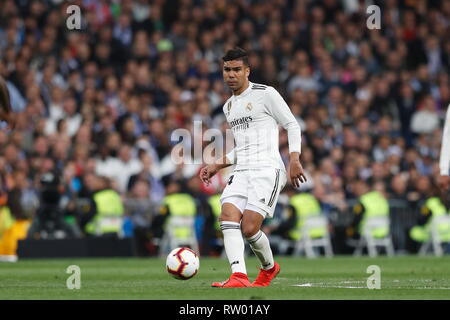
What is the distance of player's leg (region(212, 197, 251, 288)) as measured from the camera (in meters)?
9.98

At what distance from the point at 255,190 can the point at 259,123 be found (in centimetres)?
67

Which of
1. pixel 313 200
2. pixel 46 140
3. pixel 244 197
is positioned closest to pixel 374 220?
pixel 313 200

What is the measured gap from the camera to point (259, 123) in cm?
1043

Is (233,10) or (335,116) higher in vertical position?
(233,10)

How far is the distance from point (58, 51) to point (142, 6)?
2.66 metres

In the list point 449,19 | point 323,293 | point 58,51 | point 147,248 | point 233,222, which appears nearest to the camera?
point 323,293

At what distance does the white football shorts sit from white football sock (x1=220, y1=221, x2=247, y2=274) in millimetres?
245

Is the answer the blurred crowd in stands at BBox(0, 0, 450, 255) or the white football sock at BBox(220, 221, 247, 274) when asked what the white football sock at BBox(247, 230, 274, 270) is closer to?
the white football sock at BBox(220, 221, 247, 274)

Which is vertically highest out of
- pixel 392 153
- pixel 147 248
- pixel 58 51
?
pixel 58 51

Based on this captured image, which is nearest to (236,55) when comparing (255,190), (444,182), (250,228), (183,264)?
(255,190)

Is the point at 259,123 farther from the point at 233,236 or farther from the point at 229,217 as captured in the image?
the point at 233,236

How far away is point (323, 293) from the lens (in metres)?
9.53
